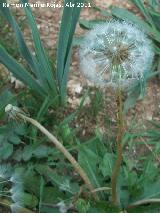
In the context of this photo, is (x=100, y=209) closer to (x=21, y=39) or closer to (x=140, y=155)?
(x=140, y=155)

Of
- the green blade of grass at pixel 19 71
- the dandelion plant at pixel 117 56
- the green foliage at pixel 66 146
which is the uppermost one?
the dandelion plant at pixel 117 56

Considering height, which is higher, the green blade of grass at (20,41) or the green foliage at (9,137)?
the green blade of grass at (20,41)

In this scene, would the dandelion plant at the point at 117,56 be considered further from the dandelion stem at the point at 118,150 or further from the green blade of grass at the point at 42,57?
the green blade of grass at the point at 42,57

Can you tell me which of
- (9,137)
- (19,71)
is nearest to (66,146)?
(9,137)

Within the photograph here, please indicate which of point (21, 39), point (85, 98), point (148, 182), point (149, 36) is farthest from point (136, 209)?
point (149, 36)

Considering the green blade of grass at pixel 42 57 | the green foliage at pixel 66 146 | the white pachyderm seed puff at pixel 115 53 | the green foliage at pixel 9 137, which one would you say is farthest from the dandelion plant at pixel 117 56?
the green foliage at pixel 9 137

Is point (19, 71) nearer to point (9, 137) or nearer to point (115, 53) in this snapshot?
point (9, 137)

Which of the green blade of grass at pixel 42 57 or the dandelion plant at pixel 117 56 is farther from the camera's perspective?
the green blade of grass at pixel 42 57

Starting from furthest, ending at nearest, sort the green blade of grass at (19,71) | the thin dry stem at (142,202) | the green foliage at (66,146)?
the green blade of grass at (19,71) < the green foliage at (66,146) < the thin dry stem at (142,202)
